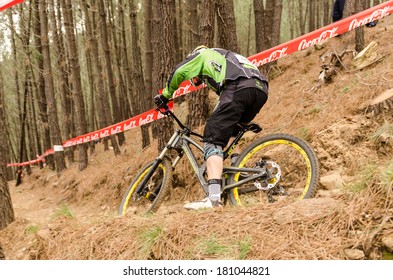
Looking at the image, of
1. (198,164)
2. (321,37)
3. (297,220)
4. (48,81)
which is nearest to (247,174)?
(198,164)

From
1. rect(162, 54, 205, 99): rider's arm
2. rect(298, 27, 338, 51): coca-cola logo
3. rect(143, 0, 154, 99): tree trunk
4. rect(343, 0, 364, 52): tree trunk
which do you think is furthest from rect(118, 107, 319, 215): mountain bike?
rect(143, 0, 154, 99): tree trunk

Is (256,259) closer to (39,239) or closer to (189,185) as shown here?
(39,239)

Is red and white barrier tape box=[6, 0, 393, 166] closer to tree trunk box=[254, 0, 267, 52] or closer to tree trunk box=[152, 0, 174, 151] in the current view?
tree trunk box=[152, 0, 174, 151]

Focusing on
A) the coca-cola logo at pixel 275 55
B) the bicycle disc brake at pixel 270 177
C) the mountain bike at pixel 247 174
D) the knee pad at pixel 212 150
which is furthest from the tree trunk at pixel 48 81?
the bicycle disc brake at pixel 270 177

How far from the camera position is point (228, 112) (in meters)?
3.73

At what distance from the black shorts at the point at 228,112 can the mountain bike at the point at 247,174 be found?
289 millimetres

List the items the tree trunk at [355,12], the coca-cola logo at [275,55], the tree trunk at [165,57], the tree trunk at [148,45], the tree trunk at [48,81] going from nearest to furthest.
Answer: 1. the tree trunk at [165,57]
2. the coca-cola logo at [275,55]
3. the tree trunk at [355,12]
4. the tree trunk at [148,45]
5. the tree trunk at [48,81]

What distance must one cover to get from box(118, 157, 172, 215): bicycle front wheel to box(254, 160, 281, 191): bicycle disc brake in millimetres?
1105

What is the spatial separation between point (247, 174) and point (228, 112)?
27.2 inches

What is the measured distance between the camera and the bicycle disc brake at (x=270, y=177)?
363cm

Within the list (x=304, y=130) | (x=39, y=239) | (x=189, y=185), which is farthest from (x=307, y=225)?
(x=189, y=185)

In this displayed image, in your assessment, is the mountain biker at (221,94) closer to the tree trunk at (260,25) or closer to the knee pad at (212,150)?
the knee pad at (212,150)

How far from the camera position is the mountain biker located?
3.72 metres

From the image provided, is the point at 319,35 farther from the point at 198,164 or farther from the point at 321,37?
the point at 198,164
